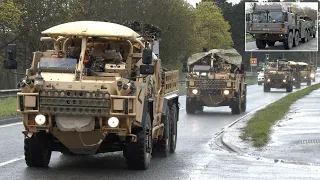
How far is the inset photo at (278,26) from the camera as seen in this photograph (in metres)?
32.9

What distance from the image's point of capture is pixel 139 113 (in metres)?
12.9

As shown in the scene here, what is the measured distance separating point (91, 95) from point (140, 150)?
1415 mm

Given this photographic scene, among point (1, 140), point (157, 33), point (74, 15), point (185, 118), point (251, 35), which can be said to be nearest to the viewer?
point (157, 33)

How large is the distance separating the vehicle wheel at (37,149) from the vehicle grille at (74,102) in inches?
37.2

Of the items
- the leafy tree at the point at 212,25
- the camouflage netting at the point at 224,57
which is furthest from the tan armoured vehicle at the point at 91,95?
the leafy tree at the point at 212,25

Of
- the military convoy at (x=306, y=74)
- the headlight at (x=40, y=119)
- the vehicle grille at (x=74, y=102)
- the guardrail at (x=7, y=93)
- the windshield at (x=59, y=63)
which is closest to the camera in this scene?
the vehicle grille at (x=74, y=102)

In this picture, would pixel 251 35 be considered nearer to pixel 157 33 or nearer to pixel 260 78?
pixel 157 33

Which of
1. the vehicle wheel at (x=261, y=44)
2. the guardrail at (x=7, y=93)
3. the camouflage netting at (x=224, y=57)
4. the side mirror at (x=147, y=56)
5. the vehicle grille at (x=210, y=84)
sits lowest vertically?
the guardrail at (x=7, y=93)

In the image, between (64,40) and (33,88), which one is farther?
(64,40)

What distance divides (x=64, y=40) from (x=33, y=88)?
197 cm

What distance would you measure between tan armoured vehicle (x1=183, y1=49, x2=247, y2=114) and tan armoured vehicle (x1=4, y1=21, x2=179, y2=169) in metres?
16.3

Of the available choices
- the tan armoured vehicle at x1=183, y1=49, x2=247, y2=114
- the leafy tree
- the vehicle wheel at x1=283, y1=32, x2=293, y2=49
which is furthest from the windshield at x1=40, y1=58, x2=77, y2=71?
the leafy tree

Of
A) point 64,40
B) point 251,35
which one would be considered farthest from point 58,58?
point 251,35

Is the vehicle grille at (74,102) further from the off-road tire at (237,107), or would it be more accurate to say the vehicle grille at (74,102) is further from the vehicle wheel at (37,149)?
the off-road tire at (237,107)
